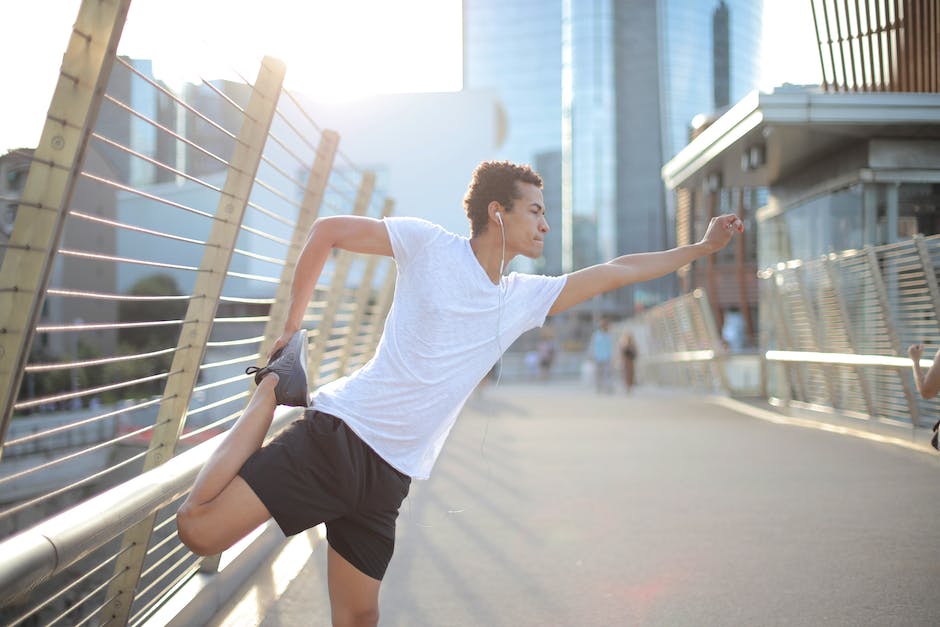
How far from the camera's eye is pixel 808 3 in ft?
41.7

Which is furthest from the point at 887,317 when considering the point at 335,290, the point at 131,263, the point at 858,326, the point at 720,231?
the point at 131,263

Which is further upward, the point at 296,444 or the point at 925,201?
the point at 925,201

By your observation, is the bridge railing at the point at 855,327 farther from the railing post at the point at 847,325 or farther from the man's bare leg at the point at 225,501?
the man's bare leg at the point at 225,501

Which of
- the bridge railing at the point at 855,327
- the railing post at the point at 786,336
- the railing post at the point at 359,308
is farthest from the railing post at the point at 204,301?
the railing post at the point at 786,336

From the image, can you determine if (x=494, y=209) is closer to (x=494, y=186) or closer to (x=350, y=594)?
(x=494, y=186)

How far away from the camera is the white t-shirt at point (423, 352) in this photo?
2.85 meters

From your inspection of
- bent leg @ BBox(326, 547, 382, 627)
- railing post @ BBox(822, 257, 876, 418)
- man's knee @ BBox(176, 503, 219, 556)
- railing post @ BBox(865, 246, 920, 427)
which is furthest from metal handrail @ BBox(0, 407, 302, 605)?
railing post @ BBox(822, 257, 876, 418)

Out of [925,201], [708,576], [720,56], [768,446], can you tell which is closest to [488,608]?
[708,576]

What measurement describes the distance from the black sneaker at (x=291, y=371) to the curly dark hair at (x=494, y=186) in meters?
0.74

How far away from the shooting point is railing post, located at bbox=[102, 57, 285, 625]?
3350 millimetres

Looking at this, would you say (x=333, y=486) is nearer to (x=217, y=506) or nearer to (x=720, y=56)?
(x=217, y=506)

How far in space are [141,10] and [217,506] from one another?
174cm

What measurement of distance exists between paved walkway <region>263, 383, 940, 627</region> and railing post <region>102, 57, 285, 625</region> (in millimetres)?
770

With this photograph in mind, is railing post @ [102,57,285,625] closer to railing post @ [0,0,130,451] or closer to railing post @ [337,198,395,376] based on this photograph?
railing post @ [0,0,130,451]
